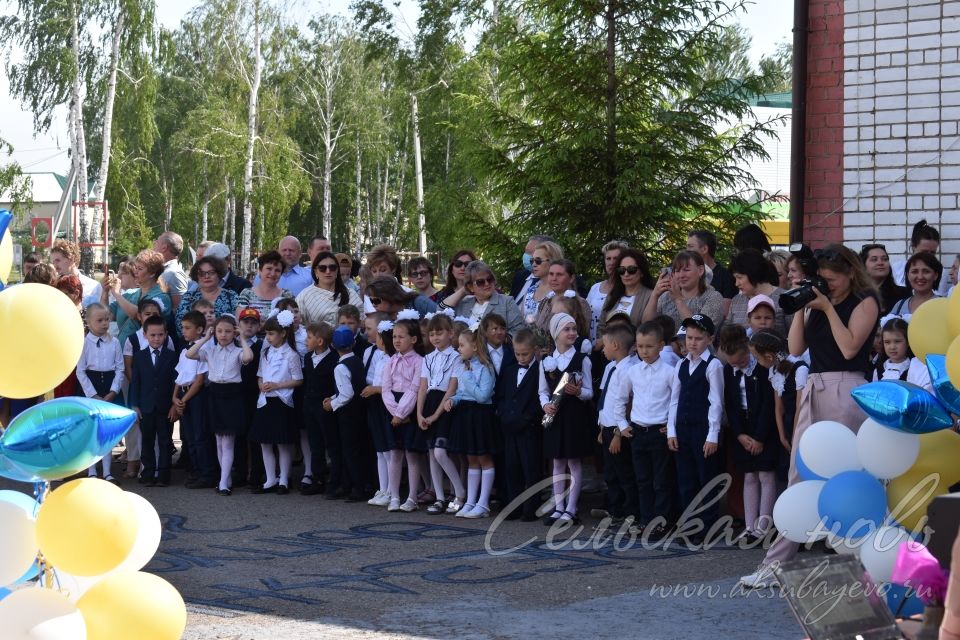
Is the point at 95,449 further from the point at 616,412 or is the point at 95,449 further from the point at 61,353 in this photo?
the point at 616,412

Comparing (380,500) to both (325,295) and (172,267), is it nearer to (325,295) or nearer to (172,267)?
(325,295)

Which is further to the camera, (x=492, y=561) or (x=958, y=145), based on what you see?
(x=958, y=145)

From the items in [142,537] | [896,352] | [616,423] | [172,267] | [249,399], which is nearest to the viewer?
[142,537]

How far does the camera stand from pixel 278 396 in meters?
10.6

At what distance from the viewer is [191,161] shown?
147 feet

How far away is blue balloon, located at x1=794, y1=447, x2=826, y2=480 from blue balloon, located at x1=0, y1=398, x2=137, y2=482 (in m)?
3.36

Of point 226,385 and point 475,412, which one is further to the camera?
point 226,385

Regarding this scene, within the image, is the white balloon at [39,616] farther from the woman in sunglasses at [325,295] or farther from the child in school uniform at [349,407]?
the woman in sunglasses at [325,295]

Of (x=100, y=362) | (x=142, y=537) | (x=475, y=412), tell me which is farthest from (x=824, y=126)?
(x=142, y=537)

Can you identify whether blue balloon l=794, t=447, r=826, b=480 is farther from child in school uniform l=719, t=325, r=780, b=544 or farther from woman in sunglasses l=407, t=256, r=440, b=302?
woman in sunglasses l=407, t=256, r=440, b=302

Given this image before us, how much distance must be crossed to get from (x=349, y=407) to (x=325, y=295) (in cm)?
124

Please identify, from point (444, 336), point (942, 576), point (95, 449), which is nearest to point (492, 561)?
point (444, 336)

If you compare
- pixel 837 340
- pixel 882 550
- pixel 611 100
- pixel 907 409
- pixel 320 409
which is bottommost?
pixel 882 550

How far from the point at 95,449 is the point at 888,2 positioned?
26.4 ft
